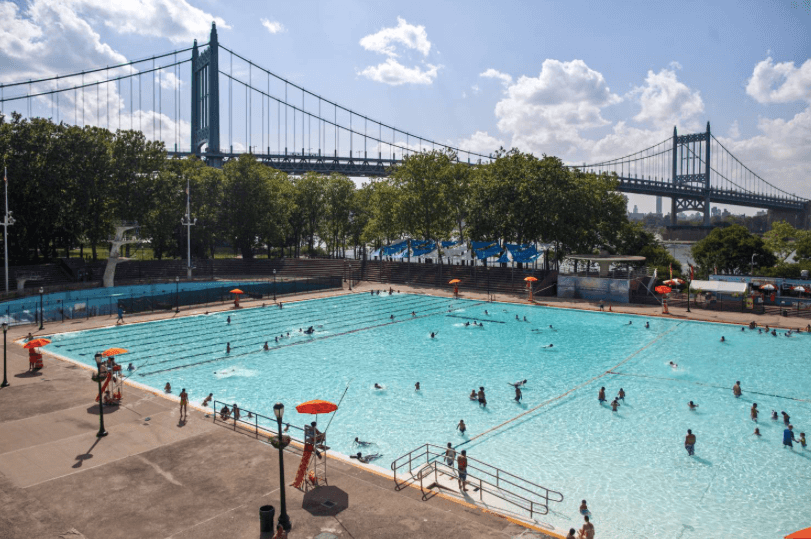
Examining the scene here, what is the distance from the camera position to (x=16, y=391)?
22.0 m

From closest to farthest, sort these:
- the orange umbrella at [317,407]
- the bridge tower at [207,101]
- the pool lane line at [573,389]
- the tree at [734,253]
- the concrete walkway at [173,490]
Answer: the concrete walkway at [173,490]
the orange umbrella at [317,407]
the pool lane line at [573,389]
the tree at [734,253]
the bridge tower at [207,101]

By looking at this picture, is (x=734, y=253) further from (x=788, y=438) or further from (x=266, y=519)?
(x=266, y=519)

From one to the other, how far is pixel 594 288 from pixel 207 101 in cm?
8775

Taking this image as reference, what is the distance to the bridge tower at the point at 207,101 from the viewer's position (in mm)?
102500

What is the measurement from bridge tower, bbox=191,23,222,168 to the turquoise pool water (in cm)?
6910

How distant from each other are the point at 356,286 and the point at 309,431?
161 feet

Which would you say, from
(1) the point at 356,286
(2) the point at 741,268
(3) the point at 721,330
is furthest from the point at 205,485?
(2) the point at 741,268

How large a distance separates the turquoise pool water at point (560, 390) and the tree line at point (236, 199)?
17849mm

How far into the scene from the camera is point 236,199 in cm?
7362

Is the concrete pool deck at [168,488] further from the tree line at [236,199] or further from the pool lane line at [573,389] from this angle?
the tree line at [236,199]

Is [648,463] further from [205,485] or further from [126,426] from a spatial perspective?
[126,426]

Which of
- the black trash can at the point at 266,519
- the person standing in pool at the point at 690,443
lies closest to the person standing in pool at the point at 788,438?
the person standing in pool at the point at 690,443

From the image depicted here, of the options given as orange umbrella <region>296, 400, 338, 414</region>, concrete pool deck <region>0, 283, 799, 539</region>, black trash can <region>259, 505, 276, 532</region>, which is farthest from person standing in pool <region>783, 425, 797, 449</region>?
black trash can <region>259, 505, 276, 532</region>

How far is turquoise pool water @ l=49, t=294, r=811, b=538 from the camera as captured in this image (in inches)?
632
